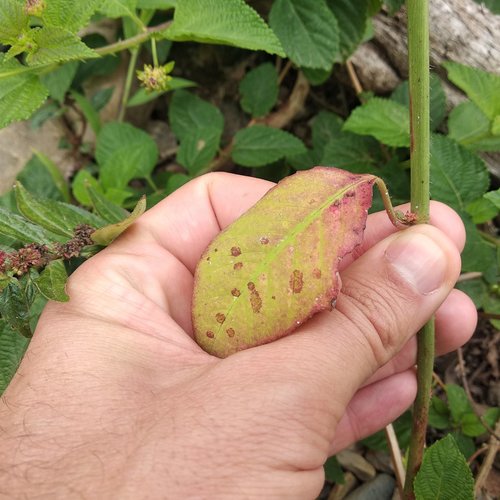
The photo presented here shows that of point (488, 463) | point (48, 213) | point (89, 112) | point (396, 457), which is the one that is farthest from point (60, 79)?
point (488, 463)

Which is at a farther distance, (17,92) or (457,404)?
(457,404)

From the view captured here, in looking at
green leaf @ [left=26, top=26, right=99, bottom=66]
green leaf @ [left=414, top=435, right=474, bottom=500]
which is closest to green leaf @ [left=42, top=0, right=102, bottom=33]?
green leaf @ [left=26, top=26, right=99, bottom=66]

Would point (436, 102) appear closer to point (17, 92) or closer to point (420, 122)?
point (420, 122)

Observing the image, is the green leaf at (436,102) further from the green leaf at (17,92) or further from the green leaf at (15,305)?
the green leaf at (15,305)

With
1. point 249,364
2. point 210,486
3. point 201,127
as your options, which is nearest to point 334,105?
point 201,127

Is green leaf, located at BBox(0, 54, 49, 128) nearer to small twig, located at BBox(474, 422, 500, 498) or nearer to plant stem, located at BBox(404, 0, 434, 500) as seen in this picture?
plant stem, located at BBox(404, 0, 434, 500)

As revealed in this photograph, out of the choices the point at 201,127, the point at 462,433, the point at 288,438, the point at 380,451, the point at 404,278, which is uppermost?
the point at 404,278

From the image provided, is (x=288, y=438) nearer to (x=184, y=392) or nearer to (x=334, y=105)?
(x=184, y=392)
